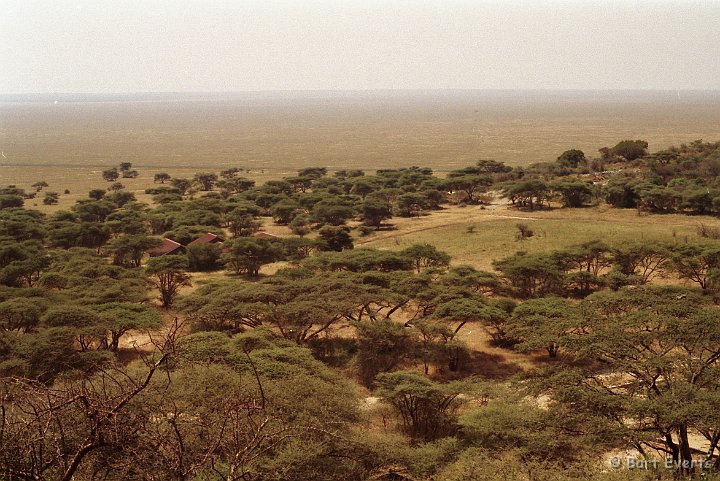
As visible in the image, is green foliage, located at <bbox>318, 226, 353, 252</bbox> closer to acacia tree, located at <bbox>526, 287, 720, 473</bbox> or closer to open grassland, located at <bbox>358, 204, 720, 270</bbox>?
open grassland, located at <bbox>358, 204, 720, 270</bbox>

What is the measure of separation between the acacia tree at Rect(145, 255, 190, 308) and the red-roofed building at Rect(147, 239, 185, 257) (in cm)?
823

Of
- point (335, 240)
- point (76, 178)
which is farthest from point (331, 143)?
point (335, 240)

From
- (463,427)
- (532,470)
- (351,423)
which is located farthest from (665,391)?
(351,423)

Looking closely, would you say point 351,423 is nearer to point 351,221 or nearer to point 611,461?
Answer: point 611,461

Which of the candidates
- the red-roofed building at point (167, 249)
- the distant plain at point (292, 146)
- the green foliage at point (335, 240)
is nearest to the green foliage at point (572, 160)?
the distant plain at point (292, 146)

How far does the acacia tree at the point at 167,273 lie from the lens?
1172 inches

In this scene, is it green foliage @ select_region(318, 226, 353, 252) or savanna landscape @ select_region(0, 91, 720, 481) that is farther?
green foliage @ select_region(318, 226, 353, 252)

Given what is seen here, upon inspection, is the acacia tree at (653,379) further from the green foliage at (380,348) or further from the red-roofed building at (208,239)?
the red-roofed building at (208,239)

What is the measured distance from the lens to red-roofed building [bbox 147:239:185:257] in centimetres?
3882

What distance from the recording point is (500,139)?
13725cm

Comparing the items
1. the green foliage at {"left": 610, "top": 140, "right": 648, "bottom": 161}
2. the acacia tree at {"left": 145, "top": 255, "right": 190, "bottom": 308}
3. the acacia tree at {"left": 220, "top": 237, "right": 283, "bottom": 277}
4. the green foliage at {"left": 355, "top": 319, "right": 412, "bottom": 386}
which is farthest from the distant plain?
the green foliage at {"left": 355, "top": 319, "right": 412, "bottom": 386}

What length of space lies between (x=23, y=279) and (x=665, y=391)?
35.9 meters

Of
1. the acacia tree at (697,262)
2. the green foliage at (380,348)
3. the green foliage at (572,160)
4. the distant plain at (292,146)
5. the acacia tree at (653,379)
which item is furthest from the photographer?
Answer: the distant plain at (292,146)

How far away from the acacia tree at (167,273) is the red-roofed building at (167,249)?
27.0ft
